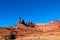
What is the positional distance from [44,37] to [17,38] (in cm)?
1220

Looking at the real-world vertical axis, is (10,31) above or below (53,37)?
above

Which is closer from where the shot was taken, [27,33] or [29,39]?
[29,39]

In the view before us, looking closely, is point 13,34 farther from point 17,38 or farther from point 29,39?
point 29,39

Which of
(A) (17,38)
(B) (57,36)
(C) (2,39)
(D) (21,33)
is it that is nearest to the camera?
(B) (57,36)

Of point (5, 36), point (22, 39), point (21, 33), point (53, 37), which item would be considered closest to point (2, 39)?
point (5, 36)

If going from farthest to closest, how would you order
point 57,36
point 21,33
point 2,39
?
point 21,33
point 2,39
point 57,36

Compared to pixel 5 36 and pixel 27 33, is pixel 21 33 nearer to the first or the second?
pixel 27 33

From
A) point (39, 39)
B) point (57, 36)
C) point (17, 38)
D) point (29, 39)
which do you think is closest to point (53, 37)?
point (57, 36)

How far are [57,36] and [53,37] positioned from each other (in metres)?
1.39

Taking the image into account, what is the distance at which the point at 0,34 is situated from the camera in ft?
210

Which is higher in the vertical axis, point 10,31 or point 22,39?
point 10,31

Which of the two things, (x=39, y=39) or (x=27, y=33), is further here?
(x=27, y=33)

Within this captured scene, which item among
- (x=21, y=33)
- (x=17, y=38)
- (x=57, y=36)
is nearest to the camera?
(x=57, y=36)

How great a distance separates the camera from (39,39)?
58.8 meters
